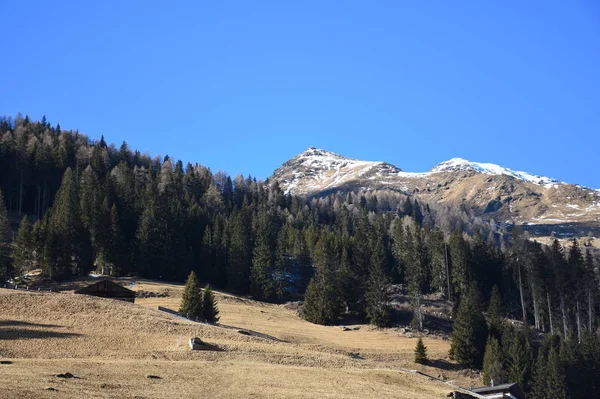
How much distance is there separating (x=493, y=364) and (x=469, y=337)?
352 inches

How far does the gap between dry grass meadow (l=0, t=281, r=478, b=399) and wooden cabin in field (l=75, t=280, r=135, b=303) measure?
775 centimetres

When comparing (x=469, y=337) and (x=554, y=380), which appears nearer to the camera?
(x=554, y=380)

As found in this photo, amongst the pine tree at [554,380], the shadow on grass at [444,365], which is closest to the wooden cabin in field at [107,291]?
the shadow on grass at [444,365]

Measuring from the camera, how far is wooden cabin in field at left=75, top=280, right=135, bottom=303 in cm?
8500

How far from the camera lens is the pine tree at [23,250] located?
100m

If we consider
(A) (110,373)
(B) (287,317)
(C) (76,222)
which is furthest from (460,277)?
(A) (110,373)

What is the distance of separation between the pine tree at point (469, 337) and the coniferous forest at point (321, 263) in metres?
0.16

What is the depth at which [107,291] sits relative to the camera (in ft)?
282

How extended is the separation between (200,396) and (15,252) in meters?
70.4

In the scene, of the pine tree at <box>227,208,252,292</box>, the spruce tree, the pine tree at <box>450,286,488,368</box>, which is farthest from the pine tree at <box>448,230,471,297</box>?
the pine tree at <box>227,208,252,292</box>

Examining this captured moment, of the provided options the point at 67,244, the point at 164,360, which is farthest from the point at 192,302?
the point at 67,244

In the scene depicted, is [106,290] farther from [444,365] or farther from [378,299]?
[444,365]

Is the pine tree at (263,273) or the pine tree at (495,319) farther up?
the pine tree at (263,273)

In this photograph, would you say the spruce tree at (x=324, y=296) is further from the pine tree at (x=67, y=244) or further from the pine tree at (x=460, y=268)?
the pine tree at (x=67, y=244)
